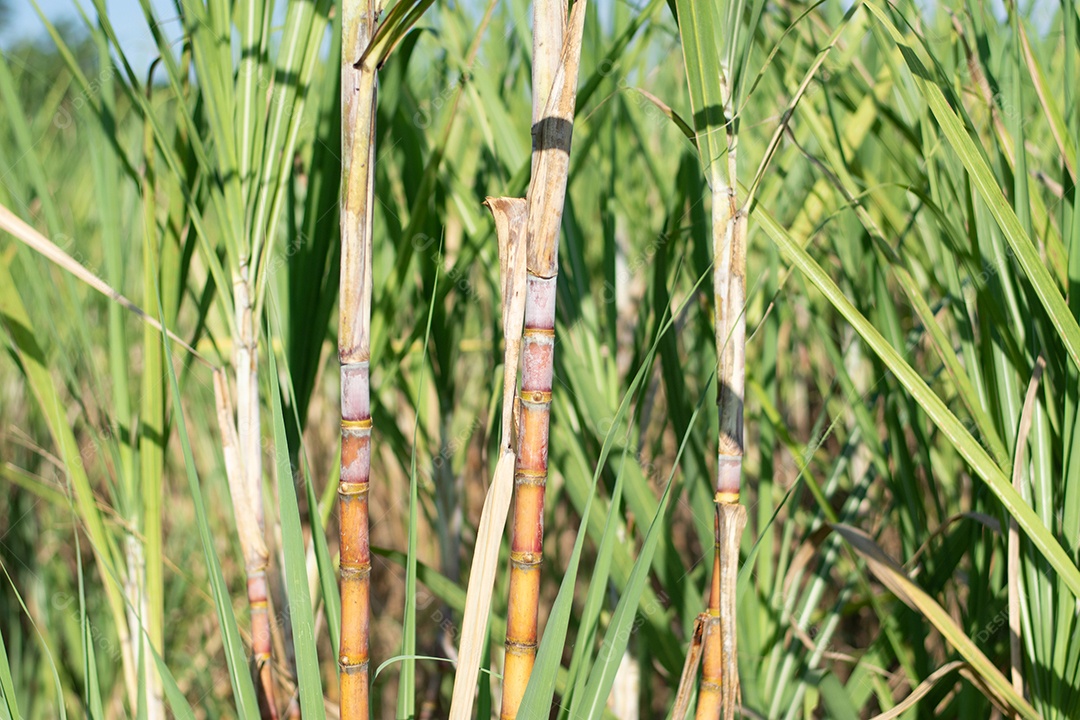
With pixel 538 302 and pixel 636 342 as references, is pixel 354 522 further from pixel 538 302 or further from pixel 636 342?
pixel 636 342

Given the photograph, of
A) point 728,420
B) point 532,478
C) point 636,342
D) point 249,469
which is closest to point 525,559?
point 532,478

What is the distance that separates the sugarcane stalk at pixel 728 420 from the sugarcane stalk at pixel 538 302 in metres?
0.11

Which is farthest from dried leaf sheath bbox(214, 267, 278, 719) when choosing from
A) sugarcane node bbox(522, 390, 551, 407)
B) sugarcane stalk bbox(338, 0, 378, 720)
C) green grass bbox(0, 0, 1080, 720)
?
sugarcane node bbox(522, 390, 551, 407)

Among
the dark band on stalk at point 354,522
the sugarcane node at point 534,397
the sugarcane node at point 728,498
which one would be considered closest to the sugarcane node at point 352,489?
the dark band on stalk at point 354,522

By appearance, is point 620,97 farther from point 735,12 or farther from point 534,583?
point 534,583

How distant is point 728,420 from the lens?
1.44ft

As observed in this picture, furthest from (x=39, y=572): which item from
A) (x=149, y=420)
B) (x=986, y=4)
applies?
(x=986, y=4)

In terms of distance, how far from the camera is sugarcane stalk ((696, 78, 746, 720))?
43 centimetres

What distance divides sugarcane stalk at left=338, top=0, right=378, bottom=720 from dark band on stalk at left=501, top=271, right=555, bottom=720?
0.08 m

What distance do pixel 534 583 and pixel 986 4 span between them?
2.11ft

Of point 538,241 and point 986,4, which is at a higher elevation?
point 986,4

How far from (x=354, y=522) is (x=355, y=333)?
106mm

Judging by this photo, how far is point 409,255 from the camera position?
0.64m

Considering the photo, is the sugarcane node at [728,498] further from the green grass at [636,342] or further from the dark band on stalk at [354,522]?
the dark band on stalk at [354,522]
